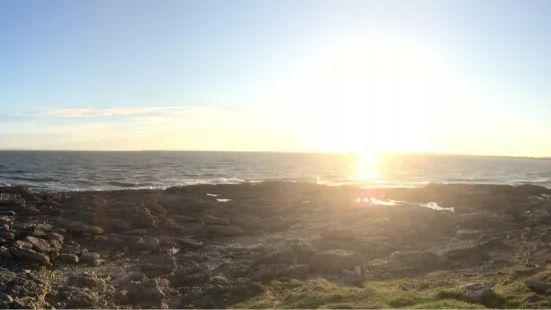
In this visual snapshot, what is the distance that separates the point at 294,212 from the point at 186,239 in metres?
17.0

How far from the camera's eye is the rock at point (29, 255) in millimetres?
24422

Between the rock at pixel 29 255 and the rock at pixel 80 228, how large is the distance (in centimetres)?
692

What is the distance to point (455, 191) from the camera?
67125mm

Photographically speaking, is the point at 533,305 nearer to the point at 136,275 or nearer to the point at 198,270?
the point at 198,270

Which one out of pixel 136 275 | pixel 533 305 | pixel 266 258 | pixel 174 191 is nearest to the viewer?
pixel 533 305

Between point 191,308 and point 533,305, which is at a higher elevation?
point 533,305

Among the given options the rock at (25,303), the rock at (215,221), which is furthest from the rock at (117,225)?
the rock at (25,303)

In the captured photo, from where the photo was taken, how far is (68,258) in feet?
83.9

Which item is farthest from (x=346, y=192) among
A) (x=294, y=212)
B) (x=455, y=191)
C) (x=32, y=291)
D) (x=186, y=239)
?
(x=32, y=291)

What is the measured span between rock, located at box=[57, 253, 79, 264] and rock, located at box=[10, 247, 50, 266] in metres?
0.92

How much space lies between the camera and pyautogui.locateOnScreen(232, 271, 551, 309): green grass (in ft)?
54.2

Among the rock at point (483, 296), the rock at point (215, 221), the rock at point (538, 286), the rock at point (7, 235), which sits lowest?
the rock at point (215, 221)

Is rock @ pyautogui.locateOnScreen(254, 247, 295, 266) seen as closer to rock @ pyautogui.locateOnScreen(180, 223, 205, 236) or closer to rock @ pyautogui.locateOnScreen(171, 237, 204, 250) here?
rock @ pyautogui.locateOnScreen(171, 237, 204, 250)

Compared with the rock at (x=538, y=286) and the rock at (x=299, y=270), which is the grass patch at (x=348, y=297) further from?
the rock at (x=538, y=286)
